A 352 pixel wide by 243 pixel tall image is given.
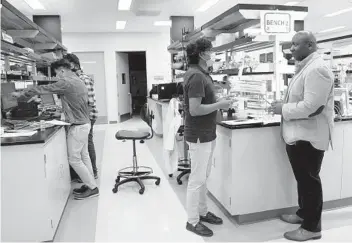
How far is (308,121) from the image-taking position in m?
2.36

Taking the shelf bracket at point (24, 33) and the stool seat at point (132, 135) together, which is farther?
the shelf bracket at point (24, 33)

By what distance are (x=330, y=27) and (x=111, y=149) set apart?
30.9ft

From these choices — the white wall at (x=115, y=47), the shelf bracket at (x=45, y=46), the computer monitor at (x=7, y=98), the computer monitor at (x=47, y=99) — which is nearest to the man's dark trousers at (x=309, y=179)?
the computer monitor at (x=7, y=98)

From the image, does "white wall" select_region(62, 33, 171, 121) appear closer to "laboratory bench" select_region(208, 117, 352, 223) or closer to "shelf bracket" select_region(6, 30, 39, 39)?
"shelf bracket" select_region(6, 30, 39, 39)

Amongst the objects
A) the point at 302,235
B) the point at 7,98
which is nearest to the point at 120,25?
the point at 7,98

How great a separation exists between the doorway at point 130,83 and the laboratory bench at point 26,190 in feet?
25.4

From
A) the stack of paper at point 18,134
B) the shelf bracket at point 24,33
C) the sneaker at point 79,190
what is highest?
the shelf bracket at point 24,33

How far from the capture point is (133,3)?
21.5ft

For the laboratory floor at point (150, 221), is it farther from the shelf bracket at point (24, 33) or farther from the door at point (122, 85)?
the door at point (122, 85)

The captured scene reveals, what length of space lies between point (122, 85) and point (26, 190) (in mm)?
8184

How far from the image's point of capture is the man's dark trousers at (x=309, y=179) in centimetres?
239

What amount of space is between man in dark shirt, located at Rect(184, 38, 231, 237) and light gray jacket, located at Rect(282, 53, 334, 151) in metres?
0.51

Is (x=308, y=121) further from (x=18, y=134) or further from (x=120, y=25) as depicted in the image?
(x=120, y=25)

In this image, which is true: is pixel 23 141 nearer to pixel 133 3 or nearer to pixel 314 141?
pixel 314 141
